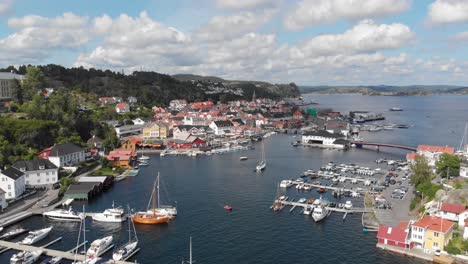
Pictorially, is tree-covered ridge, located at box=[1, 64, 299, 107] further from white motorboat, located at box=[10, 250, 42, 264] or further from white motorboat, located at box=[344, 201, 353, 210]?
white motorboat, located at box=[344, 201, 353, 210]

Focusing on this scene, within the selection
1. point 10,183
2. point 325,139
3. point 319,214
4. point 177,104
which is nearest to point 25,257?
point 10,183

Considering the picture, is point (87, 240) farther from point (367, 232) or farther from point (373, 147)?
point (373, 147)

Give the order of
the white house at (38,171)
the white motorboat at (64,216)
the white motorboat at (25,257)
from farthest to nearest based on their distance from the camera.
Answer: the white house at (38,171) → the white motorboat at (64,216) → the white motorboat at (25,257)

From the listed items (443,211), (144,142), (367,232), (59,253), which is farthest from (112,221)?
(144,142)

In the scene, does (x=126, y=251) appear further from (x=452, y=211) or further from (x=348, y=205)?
(x=452, y=211)

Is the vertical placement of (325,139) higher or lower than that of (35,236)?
higher

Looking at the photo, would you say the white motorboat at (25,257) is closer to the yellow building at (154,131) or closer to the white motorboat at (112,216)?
the white motorboat at (112,216)

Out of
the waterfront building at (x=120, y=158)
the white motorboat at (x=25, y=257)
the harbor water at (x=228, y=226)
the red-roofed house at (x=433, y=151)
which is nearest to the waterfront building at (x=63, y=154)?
the waterfront building at (x=120, y=158)
